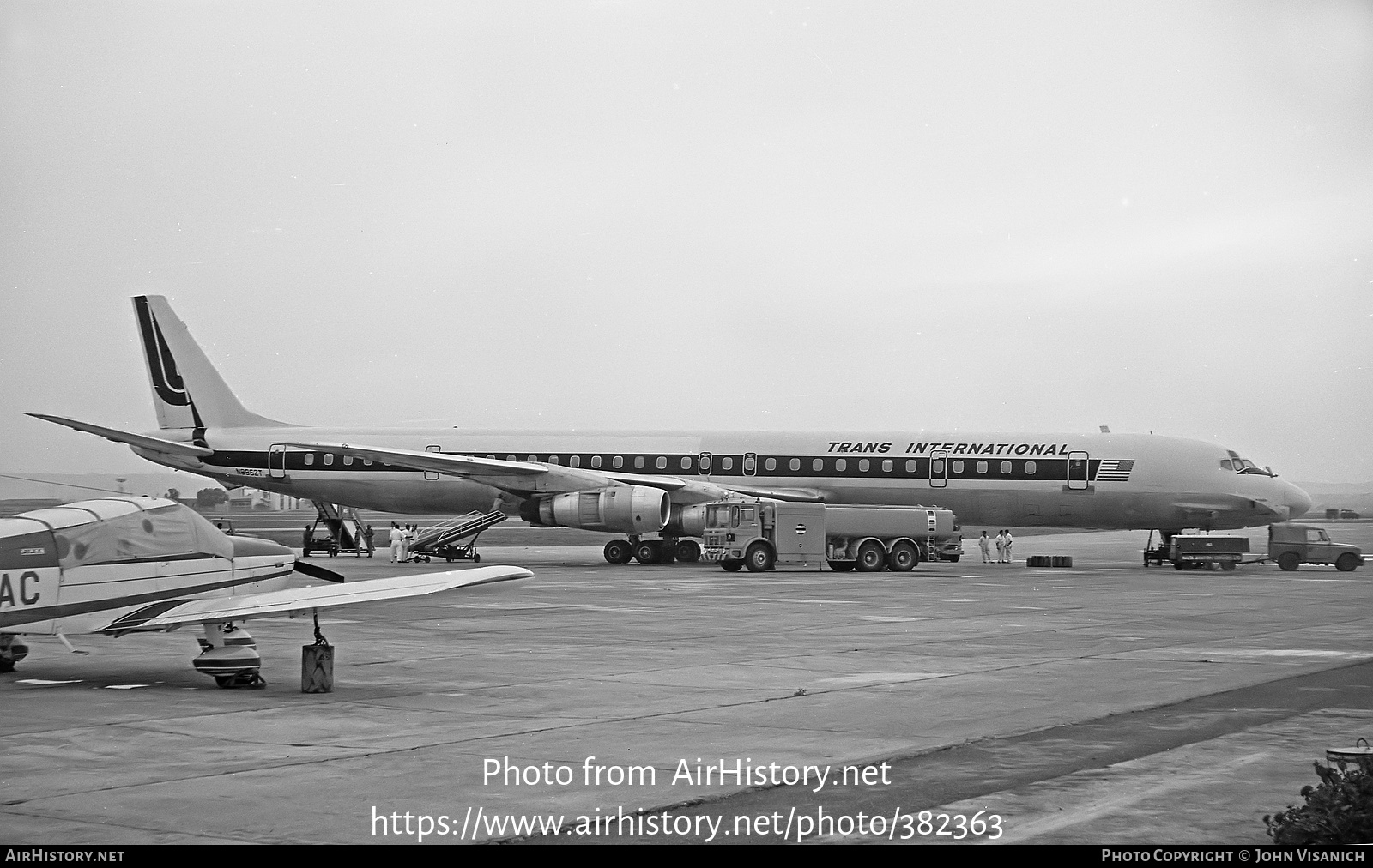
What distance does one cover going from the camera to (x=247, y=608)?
12727 millimetres

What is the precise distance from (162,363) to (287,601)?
34272mm

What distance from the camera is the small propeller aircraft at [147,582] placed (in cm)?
1241

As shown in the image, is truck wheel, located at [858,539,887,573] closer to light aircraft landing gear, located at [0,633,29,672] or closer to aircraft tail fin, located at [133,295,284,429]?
aircraft tail fin, located at [133,295,284,429]

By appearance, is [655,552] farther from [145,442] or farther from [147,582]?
[147,582]

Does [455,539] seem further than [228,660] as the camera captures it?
Yes

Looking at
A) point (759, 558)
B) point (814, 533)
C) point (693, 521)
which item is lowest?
point (759, 558)

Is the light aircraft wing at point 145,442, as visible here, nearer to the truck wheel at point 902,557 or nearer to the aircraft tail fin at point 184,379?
the aircraft tail fin at point 184,379

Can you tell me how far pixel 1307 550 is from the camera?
42531mm

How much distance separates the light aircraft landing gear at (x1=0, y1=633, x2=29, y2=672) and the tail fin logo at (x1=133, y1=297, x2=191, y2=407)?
103 feet

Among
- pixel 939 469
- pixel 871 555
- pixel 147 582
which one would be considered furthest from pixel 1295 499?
pixel 147 582

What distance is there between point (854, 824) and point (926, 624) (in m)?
13.3

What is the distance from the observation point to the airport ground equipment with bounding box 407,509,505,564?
4066 cm
